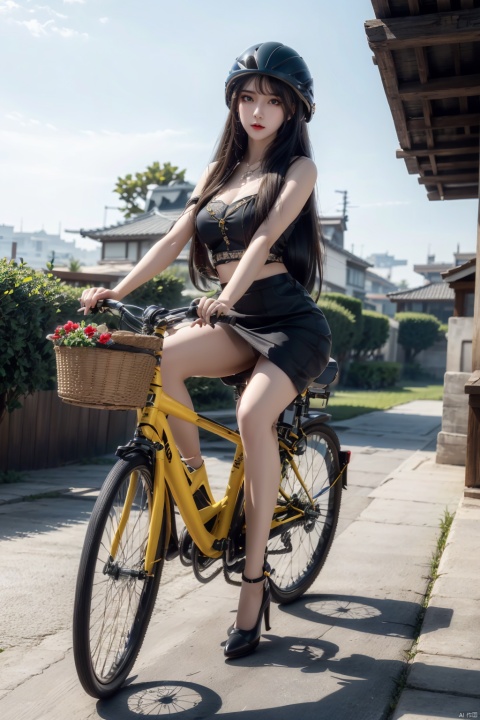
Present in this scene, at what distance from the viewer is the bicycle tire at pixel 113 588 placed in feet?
7.95

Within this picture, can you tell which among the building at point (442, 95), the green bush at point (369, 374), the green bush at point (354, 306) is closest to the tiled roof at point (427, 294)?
the green bush at point (354, 306)

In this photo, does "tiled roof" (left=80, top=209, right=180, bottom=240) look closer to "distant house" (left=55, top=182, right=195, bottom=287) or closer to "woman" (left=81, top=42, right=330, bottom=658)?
"distant house" (left=55, top=182, right=195, bottom=287)

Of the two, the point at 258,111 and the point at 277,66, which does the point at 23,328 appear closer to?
the point at 258,111

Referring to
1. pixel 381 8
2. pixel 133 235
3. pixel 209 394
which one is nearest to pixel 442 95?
pixel 381 8

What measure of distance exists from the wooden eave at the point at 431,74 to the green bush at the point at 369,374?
22.6m

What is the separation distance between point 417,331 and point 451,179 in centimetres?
3541

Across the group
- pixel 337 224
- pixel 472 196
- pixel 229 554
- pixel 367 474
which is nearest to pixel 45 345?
pixel 367 474

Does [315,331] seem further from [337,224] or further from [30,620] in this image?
[337,224]

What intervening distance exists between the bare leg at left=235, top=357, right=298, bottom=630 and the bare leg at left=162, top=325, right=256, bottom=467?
5.5 inches

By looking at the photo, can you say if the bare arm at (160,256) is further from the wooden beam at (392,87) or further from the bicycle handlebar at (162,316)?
the wooden beam at (392,87)

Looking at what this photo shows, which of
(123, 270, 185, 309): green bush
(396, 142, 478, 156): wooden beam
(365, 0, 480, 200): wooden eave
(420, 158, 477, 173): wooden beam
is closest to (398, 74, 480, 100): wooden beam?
(365, 0, 480, 200): wooden eave

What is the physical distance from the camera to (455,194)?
10.3m

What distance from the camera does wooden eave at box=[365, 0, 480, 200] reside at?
549cm

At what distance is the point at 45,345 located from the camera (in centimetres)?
698
